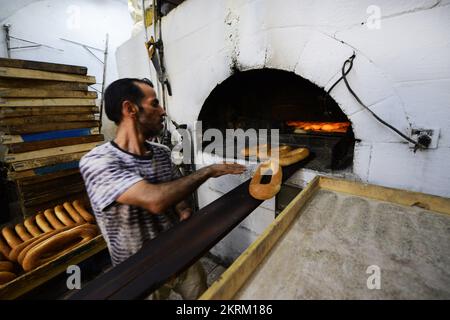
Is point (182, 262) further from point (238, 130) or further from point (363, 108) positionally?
point (238, 130)

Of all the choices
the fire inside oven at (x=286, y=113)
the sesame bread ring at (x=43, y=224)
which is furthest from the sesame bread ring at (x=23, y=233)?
the fire inside oven at (x=286, y=113)

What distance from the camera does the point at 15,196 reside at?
5582mm

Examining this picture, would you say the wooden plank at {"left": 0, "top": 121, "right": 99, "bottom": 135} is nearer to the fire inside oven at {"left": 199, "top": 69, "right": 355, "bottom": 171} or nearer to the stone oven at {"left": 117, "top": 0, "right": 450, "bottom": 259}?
the stone oven at {"left": 117, "top": 0, "right": 450, "bottom": 259}

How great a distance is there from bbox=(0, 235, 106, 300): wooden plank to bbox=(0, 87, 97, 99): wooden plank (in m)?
2.66

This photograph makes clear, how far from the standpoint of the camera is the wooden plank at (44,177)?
11.5ft

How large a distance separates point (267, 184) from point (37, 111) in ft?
13.3

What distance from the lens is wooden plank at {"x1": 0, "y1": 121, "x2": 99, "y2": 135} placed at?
11.0 ft

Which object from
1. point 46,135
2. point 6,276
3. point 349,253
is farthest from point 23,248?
point 349,253

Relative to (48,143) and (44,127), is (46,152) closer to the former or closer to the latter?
(48,143)

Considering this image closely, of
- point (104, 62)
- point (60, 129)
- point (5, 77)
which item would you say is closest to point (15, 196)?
point (60, 129)

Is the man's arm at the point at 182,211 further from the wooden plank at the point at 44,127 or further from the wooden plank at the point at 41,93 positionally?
the wooden plank at the point at 41,93

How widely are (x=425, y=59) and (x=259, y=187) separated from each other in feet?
4.78

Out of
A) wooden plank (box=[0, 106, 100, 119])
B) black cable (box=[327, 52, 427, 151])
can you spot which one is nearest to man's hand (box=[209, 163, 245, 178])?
black cable (box=[327, 52, 427, 151])

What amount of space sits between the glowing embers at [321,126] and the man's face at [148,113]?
1.71 meters
